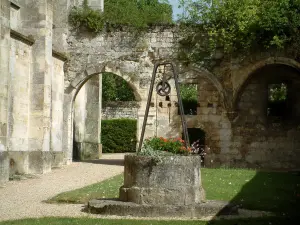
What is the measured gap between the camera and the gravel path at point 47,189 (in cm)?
913

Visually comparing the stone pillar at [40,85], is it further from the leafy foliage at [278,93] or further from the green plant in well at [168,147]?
the leafy foliage at [278,93]

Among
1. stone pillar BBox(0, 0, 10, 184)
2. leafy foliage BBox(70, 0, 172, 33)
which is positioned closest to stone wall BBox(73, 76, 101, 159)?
leafy foliage BBox(70, 0, 172, 33)

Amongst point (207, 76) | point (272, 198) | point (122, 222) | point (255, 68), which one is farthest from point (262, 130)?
point (122, 222)

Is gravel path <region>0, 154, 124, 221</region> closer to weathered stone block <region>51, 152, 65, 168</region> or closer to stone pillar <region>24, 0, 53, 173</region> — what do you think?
weathered stone block <region>51, 152, 65, 168</region>

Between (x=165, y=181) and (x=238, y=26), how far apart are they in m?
9.99

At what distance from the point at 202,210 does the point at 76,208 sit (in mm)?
2097

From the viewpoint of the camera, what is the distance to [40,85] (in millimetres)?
16484

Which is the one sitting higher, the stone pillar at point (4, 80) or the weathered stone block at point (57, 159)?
the stone pillar at point (4, 80)

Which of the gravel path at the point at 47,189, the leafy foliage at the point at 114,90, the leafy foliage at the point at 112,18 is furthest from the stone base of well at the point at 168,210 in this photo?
the leafy foliage at the point at 114,90

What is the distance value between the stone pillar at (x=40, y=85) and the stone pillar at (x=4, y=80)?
2.81 meters

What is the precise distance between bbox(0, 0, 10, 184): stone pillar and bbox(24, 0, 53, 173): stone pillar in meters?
2.81

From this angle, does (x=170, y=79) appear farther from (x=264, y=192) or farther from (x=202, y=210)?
(x=202, y=210)

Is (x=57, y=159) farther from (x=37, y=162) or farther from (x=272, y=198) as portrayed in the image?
(x=272, y=198)

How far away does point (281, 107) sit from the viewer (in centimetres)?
2047
